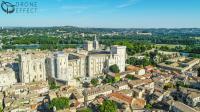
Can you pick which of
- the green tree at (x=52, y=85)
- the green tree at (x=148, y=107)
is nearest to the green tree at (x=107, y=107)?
the green tree at (x=148, y=107)

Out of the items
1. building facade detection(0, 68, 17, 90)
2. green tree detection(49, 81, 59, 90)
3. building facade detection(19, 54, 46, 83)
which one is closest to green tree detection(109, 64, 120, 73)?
green tree detection(49, 81, 59, 90)

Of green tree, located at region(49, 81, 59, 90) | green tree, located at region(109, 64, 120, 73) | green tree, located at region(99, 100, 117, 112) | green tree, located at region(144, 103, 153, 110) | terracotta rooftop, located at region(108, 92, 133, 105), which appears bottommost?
green tree, located at region(144, 103, 153, 110)

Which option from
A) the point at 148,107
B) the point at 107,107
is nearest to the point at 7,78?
the point at 107,107

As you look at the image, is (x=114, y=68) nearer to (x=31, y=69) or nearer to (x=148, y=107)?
(x=31, y=69)

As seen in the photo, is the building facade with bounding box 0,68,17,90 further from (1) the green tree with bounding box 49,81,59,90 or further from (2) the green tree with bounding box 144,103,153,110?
(2) the green tree with bounding box 144,103,153,110

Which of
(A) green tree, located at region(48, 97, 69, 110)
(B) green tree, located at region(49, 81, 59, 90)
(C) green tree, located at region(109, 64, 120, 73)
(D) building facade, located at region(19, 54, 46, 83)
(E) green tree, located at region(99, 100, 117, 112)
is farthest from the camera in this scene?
(C) green tree, located at region(109, 64, 120, 73)

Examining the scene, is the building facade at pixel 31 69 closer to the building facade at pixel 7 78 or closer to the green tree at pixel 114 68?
the building facade at pixel 7 78

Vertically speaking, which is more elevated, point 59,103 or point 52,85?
point 59,103

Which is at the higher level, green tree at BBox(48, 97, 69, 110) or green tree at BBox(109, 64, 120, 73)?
green tree at BBox(109, 64, 120, 73)

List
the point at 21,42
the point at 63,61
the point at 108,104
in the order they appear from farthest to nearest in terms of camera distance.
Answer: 1. the point at 21,42
2. the point at 63,61
3. the point at 108,104

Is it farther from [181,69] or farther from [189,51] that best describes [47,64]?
[189,51]

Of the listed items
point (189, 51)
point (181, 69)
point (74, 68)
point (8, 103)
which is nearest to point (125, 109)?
point (8, 103)
